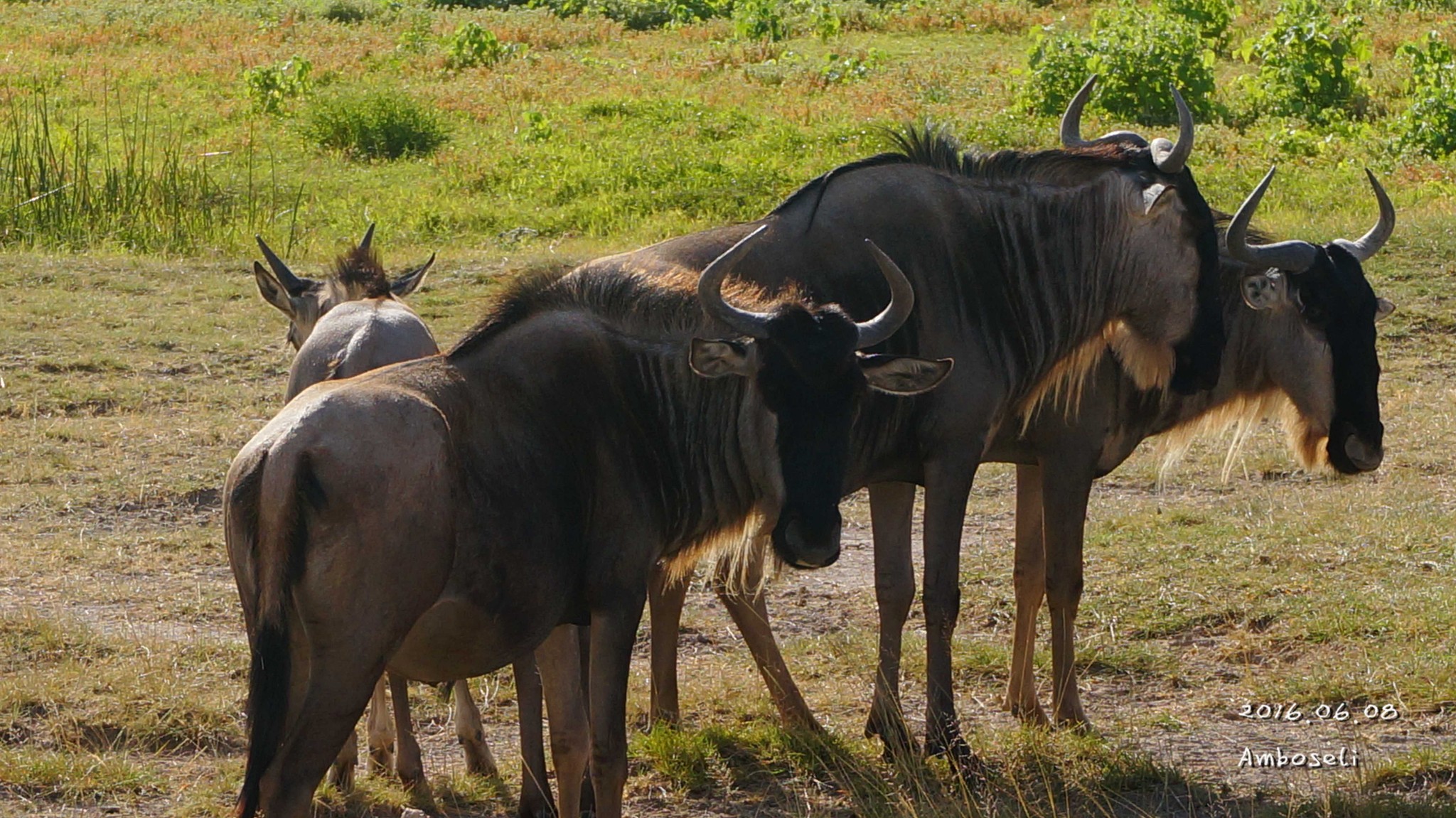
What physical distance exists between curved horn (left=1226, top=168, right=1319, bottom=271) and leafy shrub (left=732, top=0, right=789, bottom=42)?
20744 millimetres

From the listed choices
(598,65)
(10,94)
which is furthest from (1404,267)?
(10,94)

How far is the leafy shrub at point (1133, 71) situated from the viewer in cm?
1881

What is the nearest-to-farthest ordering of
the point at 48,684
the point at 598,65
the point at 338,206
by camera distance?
the point at 48,684, the point at 338,206, the point at 598,65

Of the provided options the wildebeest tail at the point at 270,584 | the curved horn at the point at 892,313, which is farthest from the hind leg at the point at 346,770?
the curved horn at the point at 892,313

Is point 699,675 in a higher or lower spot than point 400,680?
lower

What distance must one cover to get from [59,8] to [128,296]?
70.3 feet

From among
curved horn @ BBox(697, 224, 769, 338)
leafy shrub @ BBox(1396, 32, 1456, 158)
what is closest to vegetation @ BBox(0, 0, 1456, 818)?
leafy shrub @ BBox(1396, 32, 1456, 158)

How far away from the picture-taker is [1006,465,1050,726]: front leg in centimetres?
625

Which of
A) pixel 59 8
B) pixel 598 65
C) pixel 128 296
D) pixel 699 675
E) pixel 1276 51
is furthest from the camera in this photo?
pixel 59 8

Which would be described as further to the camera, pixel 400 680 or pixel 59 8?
pixel 59 8

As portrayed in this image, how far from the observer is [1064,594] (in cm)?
632

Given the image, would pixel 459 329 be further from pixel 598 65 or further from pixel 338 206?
pixel 598 65

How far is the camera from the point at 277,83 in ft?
68.7

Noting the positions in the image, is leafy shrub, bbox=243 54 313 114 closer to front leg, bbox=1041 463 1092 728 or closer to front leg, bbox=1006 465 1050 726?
front leg, bbox=1006 465 1050 726
